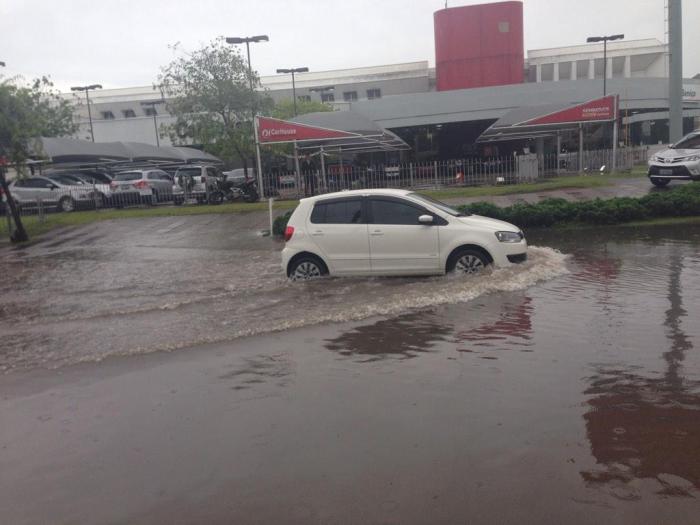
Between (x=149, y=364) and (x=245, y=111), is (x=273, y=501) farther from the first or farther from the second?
(x=245, y=111)

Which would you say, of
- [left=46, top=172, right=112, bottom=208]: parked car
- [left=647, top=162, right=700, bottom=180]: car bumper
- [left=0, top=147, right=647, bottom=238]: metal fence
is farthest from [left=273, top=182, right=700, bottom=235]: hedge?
[left=46, top=172, right=112, bottom=208]: parked car

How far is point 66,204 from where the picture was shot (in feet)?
88.0

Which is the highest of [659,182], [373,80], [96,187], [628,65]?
[373,80]

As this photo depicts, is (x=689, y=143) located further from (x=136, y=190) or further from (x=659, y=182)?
(x=136, y=190)

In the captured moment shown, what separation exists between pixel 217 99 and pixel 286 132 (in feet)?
35.4

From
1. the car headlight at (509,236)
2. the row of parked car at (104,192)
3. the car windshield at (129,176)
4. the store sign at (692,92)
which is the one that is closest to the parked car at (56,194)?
the row of parked car at (104,192)

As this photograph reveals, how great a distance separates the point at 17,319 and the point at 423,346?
6.58 m

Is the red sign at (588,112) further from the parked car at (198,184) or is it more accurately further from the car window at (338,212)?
the car window at (338,212)

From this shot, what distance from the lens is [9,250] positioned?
19297mm

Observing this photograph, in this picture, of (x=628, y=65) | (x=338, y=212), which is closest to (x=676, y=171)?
(x=338, y=212)

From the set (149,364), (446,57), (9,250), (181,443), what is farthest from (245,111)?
(181,443)

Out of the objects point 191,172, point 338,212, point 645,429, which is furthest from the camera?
point 191,172

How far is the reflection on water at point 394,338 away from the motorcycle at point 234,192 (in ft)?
61.5

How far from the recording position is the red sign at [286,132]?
23516mm
